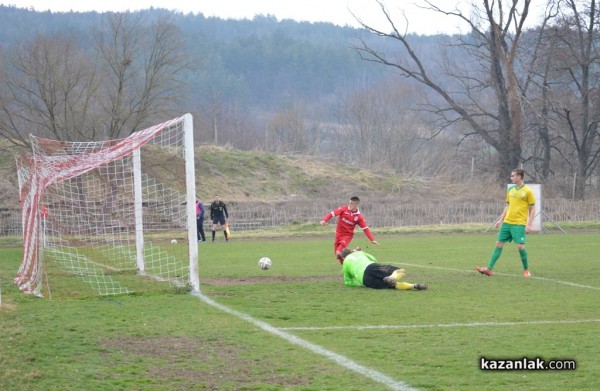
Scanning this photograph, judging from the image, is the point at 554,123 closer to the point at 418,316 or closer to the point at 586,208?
the point at 586,208

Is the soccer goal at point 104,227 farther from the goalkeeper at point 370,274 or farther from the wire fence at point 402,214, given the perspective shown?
the wire fence at point 402,214

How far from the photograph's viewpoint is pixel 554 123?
64000mm

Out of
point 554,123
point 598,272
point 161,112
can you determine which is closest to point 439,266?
point 598,272

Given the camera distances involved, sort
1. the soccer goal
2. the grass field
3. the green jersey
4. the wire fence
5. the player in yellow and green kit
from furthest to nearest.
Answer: the wire fence < the player in yellow and green kit < the soccer goal < the green jersey < the grass field

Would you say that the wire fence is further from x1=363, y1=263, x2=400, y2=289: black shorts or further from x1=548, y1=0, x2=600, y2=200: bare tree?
x1=363, y1=263, x2=400, y2=289: black shorts

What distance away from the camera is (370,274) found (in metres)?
13.7

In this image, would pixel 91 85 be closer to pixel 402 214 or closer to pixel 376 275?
pixel 402 214

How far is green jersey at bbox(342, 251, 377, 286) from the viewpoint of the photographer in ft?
45.5

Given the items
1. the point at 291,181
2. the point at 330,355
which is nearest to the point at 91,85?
the point at 291,181

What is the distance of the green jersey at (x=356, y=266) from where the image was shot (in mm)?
13875

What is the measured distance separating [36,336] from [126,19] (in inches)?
1809

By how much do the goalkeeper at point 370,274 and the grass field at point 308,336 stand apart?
225 mm

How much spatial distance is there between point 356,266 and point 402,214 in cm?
3264

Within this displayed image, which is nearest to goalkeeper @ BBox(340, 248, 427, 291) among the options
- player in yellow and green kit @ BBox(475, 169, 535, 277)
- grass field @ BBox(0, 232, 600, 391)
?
grass field @ BBox(0, 232, 600, 391)
